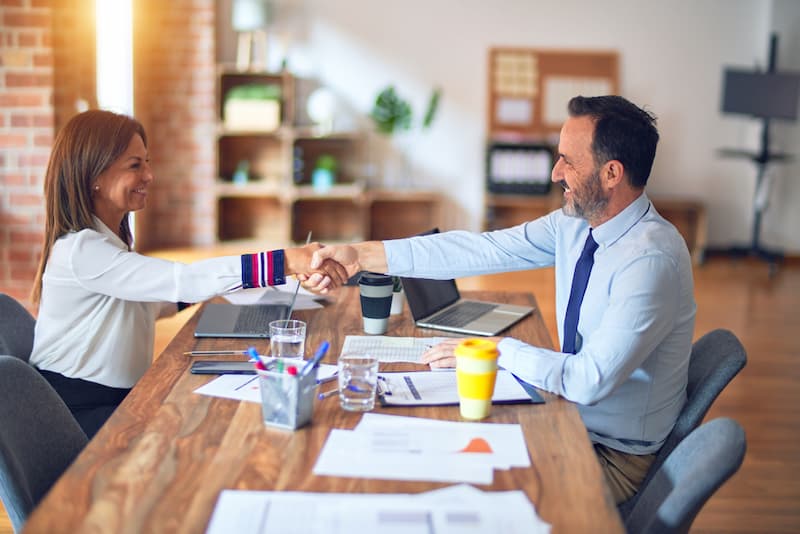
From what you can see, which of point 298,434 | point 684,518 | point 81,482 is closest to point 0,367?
point 81,482

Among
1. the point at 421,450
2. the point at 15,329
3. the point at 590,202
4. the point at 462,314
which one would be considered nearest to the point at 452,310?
the point at 462,314

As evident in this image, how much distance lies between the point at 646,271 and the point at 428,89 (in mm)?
6054

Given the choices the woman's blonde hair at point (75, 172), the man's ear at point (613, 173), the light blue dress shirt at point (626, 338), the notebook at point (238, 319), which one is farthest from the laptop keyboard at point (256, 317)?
the man's ear at point (613, 173)

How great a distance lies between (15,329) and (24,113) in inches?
85.7

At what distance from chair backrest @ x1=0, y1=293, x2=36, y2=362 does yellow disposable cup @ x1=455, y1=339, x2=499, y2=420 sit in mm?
1277

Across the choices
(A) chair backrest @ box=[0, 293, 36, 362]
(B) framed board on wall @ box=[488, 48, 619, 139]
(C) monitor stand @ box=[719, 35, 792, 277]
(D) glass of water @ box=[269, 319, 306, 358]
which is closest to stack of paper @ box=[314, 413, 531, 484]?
(D) glass of water @ box=[269, 319, 306, 358]

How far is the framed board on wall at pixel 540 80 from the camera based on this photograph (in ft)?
25.4

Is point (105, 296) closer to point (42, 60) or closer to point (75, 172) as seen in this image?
point (75, 172)

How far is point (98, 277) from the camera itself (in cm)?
223

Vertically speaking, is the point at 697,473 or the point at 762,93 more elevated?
the point at 762,93

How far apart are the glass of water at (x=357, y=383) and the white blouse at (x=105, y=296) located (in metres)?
0.59

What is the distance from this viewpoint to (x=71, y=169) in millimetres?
2330

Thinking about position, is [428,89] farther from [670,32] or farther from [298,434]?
[298,434]

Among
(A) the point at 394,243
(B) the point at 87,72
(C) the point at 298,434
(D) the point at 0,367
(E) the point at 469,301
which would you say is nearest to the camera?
(C) the point at 298,434
